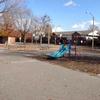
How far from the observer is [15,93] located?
10.9m

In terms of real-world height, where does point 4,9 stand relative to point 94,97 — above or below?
above

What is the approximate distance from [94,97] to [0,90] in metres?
3.30

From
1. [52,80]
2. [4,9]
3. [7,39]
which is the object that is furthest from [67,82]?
[7,39]

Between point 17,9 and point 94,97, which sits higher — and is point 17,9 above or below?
above

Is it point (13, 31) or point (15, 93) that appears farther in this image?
point (13, 31)

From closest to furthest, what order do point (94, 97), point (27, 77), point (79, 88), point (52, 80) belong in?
1. point (94, 97)
2. point (79, 88)
3. point (52, 80)
4. point (27, 77)

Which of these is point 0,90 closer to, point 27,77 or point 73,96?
point 73,96

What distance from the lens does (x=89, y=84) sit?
42.5ft

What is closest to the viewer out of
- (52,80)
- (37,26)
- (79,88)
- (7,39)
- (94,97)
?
(94,97)

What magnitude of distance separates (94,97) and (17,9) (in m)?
56.8

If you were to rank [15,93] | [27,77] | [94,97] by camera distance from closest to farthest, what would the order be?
[94,97], [15,93], [27,77]

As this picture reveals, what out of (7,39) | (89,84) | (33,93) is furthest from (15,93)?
(7,39)

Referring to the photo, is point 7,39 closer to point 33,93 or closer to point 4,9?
point 4,9

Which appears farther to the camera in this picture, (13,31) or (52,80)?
(13,31)
